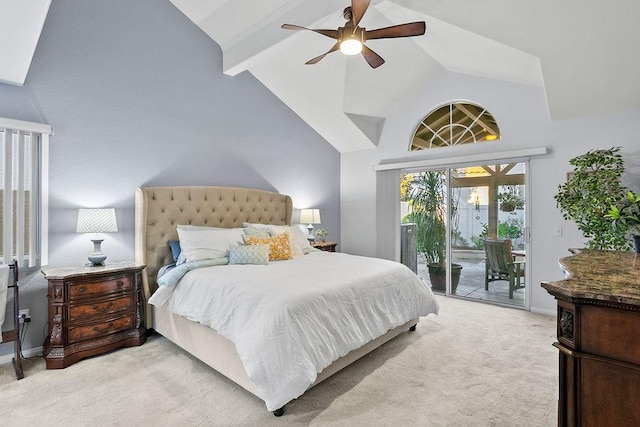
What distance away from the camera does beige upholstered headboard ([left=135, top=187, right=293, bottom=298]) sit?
3.52 metres

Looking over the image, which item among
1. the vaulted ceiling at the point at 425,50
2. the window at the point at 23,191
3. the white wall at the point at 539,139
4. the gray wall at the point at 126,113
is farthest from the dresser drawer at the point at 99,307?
the white wall at the point at 539,139

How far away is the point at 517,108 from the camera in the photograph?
4.39 m

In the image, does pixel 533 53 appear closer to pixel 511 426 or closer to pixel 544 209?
pixel 544 209

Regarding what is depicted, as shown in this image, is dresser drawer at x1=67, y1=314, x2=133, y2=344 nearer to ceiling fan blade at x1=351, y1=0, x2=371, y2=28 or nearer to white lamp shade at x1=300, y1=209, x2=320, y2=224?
white lamp shade at x1=300, y1=209, x2=320, y2=224

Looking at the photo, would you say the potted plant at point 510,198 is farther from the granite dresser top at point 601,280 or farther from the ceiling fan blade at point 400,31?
the ceiling fan blade at point 400,31

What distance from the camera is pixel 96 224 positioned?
3076 mm

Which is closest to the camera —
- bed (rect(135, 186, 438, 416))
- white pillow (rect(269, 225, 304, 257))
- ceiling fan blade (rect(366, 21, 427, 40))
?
bed (rect(135, 186, 438, 416))

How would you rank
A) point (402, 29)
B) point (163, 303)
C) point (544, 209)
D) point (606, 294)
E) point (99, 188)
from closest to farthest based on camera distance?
point (606, 294), point (402, 29), point (163, 303), point (99, 188), point (544, 209)

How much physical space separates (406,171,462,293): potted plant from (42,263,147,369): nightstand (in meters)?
4.08

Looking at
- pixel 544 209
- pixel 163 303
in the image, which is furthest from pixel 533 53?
pixel 163 303

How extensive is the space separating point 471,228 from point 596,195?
1.63 m

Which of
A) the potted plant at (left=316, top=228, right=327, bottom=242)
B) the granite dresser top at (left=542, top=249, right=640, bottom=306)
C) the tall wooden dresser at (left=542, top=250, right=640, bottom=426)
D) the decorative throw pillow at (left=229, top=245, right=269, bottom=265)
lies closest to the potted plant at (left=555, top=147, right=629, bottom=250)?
the granite dresser top at (left=542, top=249, right=640, bottom=306)

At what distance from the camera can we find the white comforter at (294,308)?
6.70 feet

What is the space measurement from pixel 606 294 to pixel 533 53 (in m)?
3.10
